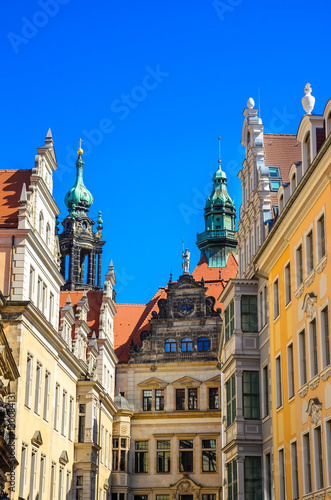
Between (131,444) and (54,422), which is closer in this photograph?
(54,422)

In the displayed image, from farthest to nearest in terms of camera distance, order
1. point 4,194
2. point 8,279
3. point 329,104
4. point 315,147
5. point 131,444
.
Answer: point 131,444 → point 4,194 → point 8,279 → point 315,147 → point 329,104

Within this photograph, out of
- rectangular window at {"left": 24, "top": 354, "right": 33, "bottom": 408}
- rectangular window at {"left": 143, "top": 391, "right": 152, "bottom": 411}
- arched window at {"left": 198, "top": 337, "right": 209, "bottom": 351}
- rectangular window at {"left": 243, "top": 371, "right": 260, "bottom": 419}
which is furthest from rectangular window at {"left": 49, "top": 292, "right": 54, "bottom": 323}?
arched window at {"left": 198, "top": 337, "right": 209, "bottom": 351}

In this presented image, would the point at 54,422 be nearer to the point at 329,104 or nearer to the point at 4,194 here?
the point at 4,194

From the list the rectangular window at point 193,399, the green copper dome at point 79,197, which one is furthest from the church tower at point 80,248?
the rectangular window at point 193,399

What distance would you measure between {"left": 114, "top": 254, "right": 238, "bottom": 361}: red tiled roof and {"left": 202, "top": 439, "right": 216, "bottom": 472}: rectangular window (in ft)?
26.8

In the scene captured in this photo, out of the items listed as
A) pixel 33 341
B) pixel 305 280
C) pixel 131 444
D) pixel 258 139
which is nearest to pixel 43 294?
pixel 33 341

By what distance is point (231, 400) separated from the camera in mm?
34031

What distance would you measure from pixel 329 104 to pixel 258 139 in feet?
50.2

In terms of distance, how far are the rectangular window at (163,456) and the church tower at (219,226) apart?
16635mm

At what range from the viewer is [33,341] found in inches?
1399

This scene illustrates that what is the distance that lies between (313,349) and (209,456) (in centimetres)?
3106

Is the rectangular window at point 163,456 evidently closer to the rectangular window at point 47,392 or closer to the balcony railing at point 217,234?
the rectangular window at point 47,392

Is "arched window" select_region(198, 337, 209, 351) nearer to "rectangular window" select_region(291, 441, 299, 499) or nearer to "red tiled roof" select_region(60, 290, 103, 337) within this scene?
"red tiled roof" select_region(60, 290, 103, 337)

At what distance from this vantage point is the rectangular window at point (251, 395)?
107 ft
